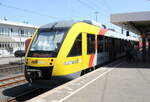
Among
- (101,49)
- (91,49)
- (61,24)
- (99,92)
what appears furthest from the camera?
(101,49)

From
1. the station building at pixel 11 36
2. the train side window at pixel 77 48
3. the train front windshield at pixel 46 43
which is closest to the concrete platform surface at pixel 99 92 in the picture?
the train side window at pixel 77 48

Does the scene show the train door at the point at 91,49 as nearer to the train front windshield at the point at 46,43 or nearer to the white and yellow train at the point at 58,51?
the white and yellow train at the point at 58,51

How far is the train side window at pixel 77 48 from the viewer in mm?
9952

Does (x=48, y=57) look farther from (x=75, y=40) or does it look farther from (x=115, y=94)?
(x=115, y=94)

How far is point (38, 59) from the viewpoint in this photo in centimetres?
934

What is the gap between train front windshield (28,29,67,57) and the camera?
9.45 metres

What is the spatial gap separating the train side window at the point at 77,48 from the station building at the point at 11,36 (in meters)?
37.0

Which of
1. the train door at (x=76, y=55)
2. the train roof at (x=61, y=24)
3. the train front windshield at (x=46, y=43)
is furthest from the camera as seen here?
the train roof at (x=61, y=24)

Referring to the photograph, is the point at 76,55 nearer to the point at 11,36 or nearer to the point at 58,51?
the point at 58,51

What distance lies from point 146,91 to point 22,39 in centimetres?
4867

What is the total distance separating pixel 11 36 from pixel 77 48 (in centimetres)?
4287

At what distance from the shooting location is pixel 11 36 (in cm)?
5038

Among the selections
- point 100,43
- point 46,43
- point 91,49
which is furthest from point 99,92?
point 100,43

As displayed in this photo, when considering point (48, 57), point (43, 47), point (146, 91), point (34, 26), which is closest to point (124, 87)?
point (146, 91)
